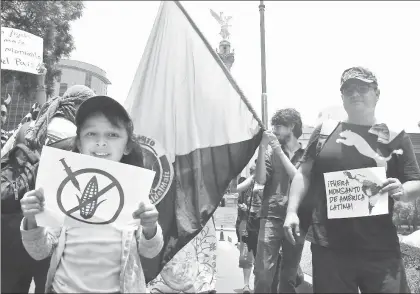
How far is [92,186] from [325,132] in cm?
134

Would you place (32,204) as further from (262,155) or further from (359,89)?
(359,89)

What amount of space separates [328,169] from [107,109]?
1249 millimetres

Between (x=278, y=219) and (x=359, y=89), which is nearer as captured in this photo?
(x=359, y=89)

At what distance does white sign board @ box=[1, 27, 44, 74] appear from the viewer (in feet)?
15.3

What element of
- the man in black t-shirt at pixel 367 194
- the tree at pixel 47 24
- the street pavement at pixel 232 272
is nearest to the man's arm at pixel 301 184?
the man in black t-shirt at pixel 367 194

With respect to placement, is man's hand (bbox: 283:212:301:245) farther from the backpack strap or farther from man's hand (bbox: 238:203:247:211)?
man's hand (bbox: 238:203:247:211)

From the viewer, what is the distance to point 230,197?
1041 inches

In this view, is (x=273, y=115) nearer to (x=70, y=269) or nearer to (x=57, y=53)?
(x=70, y=269)

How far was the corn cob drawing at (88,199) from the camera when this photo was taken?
1.84 metres

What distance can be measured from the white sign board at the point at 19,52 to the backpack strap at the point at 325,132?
355cm

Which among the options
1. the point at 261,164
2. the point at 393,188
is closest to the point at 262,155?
the point at 261,164

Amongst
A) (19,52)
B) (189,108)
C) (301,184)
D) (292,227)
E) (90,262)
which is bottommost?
(90,262)

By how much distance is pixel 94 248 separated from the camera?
183 centimetres

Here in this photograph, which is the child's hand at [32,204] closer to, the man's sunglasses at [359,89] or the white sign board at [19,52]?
the man's sunglasses at [359,89]
